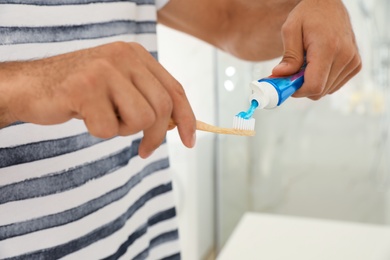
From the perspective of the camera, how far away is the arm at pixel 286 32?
608 mm

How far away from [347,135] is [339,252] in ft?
3.48

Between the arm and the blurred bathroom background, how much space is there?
2.76 feet

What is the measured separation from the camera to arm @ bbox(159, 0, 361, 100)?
61 cm

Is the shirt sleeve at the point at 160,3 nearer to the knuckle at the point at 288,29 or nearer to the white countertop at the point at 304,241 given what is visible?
the knuckle at the point at 288,29

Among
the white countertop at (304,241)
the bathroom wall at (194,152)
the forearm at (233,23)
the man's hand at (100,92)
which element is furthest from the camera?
the bathroom wall at (194,152)

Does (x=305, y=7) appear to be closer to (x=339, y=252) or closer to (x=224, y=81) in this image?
(x=339, y=252)

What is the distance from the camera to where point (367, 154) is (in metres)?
2.04

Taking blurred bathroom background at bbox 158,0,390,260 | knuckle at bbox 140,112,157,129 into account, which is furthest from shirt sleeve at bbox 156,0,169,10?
blurred bathroom background at bbox 158,0,390,260

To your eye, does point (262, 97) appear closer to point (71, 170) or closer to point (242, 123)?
point (242, 123)

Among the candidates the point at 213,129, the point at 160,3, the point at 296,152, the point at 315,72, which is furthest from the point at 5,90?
the point at 296,152

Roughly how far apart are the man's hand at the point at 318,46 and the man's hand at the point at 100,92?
22cm

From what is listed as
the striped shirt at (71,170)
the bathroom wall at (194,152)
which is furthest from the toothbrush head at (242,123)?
the bathroom wall at (194,152)

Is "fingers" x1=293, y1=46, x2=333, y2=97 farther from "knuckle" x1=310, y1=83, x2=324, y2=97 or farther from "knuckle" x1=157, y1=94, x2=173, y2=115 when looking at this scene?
"knuckle" x1=157, y1=94, x2=173, y2=115

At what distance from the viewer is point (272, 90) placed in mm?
551
